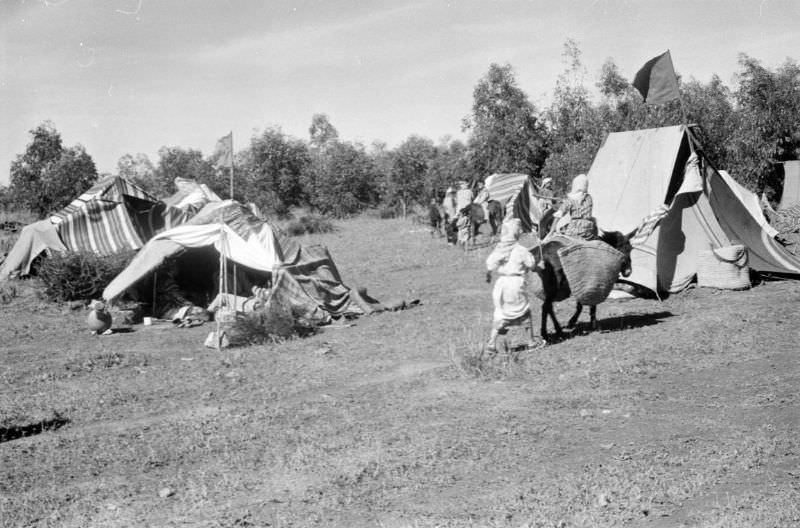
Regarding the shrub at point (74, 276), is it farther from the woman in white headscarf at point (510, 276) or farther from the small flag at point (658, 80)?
the small flag at point (658, 80)

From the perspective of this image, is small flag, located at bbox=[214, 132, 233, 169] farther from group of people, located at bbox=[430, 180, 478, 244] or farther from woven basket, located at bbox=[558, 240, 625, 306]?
group of people, located at bbox=[430, 180, 478, 244]

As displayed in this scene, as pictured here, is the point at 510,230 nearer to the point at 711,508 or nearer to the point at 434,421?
the point at 434,421

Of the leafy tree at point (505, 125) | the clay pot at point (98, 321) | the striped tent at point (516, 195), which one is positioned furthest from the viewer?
the leafy tree at point (505, 125)

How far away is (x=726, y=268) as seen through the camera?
38.7ft

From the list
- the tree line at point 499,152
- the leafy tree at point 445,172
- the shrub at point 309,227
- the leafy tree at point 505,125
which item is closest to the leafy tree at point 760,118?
the tree line at point 499,152

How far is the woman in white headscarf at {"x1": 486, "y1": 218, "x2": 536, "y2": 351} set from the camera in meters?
7.96

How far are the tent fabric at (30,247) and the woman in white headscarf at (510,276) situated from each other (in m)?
11.8

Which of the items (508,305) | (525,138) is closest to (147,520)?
(508,305)

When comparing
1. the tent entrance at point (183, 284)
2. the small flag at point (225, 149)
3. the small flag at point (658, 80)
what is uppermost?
the small flag at point (658, 80)

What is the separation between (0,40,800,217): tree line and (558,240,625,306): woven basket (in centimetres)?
1090

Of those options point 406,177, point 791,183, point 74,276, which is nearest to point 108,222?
point 74,276

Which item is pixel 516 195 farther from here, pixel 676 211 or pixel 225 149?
pixel 225 149

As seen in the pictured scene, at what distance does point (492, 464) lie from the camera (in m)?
5.26

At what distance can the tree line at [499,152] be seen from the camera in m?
23.2
